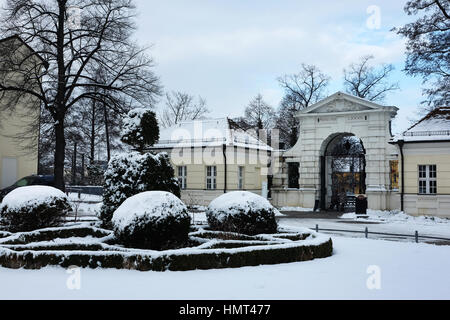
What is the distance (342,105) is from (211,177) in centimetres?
966

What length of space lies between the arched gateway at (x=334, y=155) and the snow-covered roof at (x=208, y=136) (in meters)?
3.06

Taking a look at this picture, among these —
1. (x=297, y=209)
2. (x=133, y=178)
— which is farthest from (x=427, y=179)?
(x=133, y=178)

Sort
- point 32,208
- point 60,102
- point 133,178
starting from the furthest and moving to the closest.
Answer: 1. point 60,102
2. point 133,178
3. point 32,208

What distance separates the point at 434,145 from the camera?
2442cm

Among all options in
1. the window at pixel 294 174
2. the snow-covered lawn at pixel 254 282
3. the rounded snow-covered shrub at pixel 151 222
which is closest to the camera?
the snow-covered lawn at pixel 254 282

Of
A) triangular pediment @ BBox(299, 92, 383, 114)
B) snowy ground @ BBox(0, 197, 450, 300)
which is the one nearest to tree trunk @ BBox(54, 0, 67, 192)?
triangular pediment @ BBox(299, 92, 383, 114)

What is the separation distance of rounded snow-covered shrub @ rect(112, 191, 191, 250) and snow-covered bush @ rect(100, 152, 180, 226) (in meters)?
2.65

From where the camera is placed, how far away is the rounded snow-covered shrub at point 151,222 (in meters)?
9.96

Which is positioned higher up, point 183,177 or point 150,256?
point 183,177

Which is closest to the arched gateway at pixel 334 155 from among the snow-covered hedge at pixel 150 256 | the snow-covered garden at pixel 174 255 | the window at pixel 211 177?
the window at pixel 211 177

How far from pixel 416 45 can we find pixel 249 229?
1753 centimetres

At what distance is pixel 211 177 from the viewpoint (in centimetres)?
3017

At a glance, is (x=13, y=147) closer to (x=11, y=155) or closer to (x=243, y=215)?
(x=11, y=155)

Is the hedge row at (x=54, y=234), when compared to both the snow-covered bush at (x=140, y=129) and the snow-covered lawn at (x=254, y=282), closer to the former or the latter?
the snow-covered lawn at (x=254, y=282)
